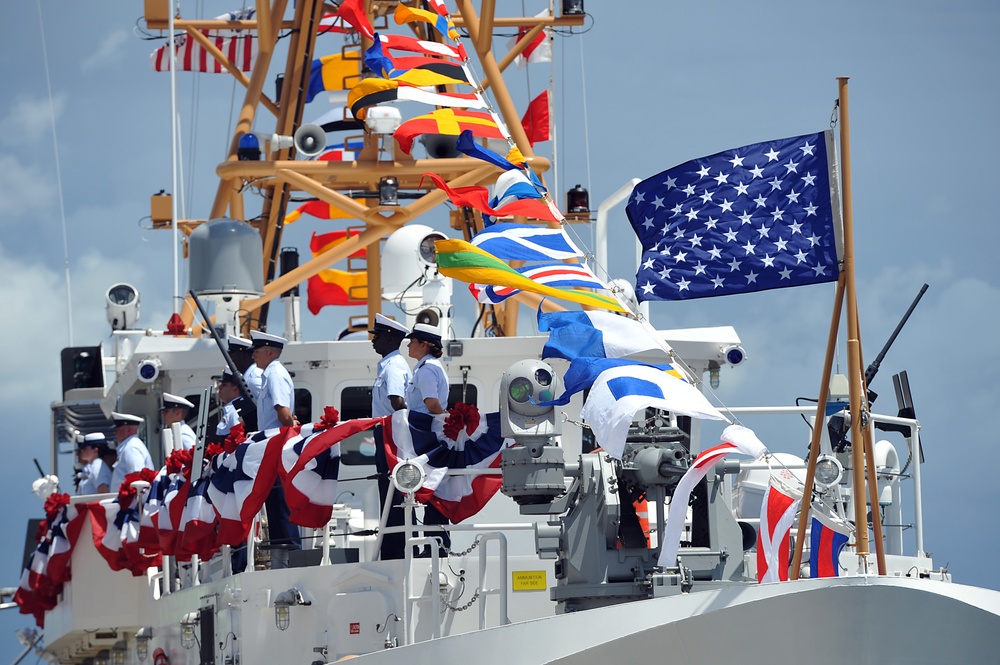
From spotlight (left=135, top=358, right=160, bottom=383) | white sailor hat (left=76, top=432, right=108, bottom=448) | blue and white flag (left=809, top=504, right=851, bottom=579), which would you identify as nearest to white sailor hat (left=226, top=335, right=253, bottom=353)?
spotlight (left=135, top=358, right=160, bottom=383)

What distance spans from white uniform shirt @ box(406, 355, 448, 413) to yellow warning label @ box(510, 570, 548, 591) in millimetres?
1379

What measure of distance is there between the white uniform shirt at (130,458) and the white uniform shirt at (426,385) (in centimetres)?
446

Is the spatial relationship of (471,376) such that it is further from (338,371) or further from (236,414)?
(236,414)

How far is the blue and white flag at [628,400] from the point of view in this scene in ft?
28.8

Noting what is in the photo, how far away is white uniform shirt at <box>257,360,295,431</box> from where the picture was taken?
1239 centimetres

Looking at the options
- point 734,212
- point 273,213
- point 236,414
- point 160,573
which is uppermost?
point 273,213

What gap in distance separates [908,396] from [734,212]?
5.09 m

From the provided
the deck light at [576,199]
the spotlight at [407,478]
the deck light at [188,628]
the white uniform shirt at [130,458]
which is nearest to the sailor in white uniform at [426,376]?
the spotlight at [407,478]

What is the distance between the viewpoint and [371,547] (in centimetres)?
1169

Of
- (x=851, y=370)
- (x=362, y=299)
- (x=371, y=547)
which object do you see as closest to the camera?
(x=851, y=370)

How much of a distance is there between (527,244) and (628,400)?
2.44 m

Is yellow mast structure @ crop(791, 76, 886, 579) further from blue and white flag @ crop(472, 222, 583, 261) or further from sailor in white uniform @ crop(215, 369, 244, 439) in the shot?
sailor in white uniform @ crop(215, 369, 244, 439)

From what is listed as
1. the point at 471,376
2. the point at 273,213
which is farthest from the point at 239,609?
the point at 273,213

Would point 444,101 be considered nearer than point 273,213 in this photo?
Yes
